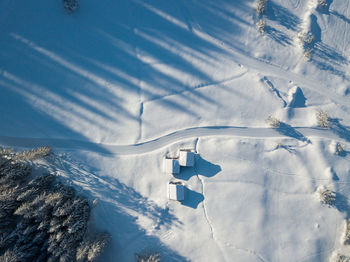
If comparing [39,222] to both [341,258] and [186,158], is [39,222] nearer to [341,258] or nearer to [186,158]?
[186,158]

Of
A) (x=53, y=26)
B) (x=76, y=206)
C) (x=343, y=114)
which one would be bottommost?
(x=76, y=206)

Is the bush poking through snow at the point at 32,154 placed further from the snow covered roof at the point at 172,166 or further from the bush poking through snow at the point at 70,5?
the bush poking through snow at the point at 70,5

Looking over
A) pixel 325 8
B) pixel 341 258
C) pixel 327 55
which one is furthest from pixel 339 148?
pixel 325 8

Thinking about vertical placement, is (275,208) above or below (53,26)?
below

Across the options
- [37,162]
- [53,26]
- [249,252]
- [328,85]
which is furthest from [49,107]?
[328,85]

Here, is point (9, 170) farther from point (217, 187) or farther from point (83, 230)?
point (217, 187)

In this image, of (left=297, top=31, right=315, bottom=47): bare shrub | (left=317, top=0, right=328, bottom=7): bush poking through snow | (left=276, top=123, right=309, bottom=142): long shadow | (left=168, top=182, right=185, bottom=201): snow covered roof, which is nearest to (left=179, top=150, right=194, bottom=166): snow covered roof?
(left=168, top=182, right=185, bottom=201): snow covered roof

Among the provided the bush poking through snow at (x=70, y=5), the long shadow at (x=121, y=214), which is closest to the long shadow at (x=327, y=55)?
the long shadow at (x=121, y=214)
